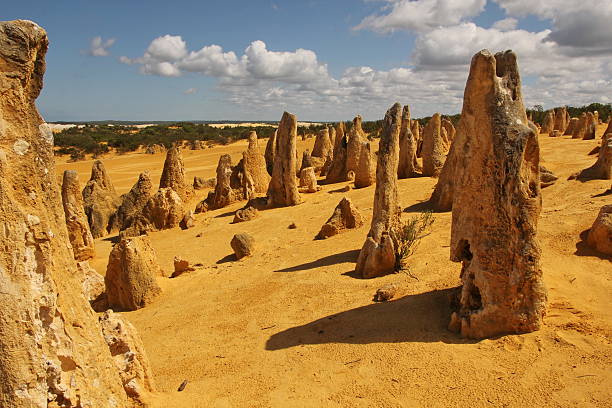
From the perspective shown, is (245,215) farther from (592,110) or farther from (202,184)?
(592,110)

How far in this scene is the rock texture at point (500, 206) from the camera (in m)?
4.59

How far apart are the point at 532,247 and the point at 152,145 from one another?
3787 centimetres

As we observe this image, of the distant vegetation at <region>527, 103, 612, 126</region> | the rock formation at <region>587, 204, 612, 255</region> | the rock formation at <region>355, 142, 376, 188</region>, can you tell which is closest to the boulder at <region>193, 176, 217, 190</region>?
the rock formation at <region>355, 142, 376, 188</region>

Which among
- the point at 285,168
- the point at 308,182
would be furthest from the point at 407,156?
the point at 285,168

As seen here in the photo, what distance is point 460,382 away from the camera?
4.26m

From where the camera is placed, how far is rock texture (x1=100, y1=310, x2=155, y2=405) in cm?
385

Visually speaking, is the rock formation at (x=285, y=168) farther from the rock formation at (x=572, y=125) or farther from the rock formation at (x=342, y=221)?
the rock formation at (x=572, y=125)

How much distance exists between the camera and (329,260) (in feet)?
28.0

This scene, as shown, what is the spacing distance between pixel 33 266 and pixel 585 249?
7106 millimetres

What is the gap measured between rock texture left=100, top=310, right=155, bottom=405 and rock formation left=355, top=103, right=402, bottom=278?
4.02m

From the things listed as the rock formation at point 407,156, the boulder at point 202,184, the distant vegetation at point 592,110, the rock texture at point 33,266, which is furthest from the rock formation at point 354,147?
the distant vegetation at point 592,110

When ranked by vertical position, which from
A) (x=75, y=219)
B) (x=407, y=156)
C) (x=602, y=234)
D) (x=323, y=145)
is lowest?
(x=75, y=219)

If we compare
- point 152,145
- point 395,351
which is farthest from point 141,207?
point 152,145

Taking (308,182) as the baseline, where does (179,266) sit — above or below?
below
